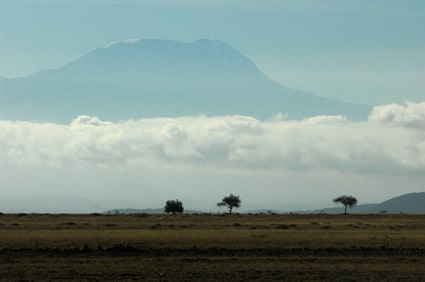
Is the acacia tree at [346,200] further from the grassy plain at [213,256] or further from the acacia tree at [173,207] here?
the grassy plain at [213,256]

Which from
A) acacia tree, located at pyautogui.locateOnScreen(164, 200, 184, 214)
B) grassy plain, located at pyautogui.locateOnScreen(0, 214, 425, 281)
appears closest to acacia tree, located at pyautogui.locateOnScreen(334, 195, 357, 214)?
acacia tree, located at pyautogui.locateOnScreen(164, 200, 184, 214)

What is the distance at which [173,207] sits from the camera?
127562mm

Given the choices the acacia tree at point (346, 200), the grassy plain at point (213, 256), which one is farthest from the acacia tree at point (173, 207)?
the grassy plain at point (213, 256)

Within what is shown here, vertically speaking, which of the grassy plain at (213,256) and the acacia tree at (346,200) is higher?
the acacia tree at (346,200)

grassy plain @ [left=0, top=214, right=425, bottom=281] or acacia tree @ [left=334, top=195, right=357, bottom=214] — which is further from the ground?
acacia tree @ [left=334, top=195, right=357, bottom=214]

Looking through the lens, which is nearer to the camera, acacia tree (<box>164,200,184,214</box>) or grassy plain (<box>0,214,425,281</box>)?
grassy plain (<box>0,214,425,281</box>)

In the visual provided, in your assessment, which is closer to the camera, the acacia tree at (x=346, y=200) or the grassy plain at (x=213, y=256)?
the grassy plain at (x=213, y=256)

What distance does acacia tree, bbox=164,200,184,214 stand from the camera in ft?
417

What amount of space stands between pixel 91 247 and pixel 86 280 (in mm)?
13291

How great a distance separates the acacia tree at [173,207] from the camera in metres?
127

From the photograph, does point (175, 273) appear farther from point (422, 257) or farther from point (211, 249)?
point (422, 257)

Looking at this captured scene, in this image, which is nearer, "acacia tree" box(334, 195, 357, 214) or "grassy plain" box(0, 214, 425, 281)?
"grassy plain" box(0, 214, 425, 281)

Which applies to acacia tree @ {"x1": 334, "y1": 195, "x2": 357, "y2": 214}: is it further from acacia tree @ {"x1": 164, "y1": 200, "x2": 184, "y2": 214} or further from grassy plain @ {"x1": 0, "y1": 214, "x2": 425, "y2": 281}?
grassy plain @ {"x1": 0, "y1": 214, "x2": 425, "y2": 281}

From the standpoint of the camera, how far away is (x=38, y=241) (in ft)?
155
